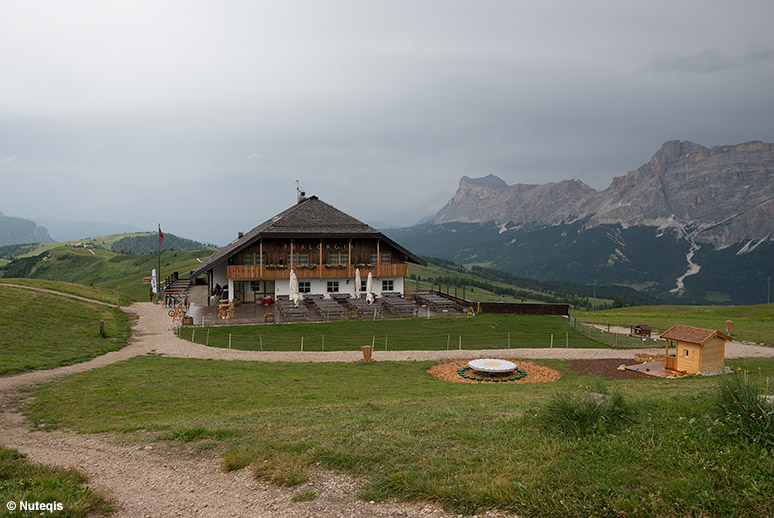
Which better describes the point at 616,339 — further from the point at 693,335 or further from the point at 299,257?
the point at 299,257

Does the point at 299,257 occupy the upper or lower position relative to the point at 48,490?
upper

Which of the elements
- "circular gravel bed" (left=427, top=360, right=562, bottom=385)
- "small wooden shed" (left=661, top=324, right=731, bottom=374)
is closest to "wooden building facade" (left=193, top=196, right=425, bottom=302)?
"circular gravel bed" (left=427, top=360, right=562, bottom=385)

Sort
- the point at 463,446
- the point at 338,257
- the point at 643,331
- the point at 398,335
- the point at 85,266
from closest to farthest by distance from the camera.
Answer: the point at 463,446 → the point at 398,335 → the point at 643,331 → the point at 338,257 → the point at 85,266

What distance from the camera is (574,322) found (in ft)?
105

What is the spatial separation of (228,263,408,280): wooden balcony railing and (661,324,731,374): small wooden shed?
23.9 m

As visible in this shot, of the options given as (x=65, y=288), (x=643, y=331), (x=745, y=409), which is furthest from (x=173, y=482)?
(x=65, y=288)

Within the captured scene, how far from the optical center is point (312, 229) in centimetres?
3903

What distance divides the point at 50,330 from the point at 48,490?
2040cm

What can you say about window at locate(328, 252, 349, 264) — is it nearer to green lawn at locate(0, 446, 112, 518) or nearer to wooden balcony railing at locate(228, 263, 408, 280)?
wooden balcony railing at locate(228, 263, 408, 280)

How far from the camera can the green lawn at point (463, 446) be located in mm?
4980

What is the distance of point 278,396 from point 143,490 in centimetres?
681

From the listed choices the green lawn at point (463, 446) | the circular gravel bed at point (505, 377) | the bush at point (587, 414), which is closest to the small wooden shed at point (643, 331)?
the circular gravel bed at point (505, 377)

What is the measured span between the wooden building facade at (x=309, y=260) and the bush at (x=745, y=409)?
32015mm

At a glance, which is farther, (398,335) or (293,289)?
(293,289)
